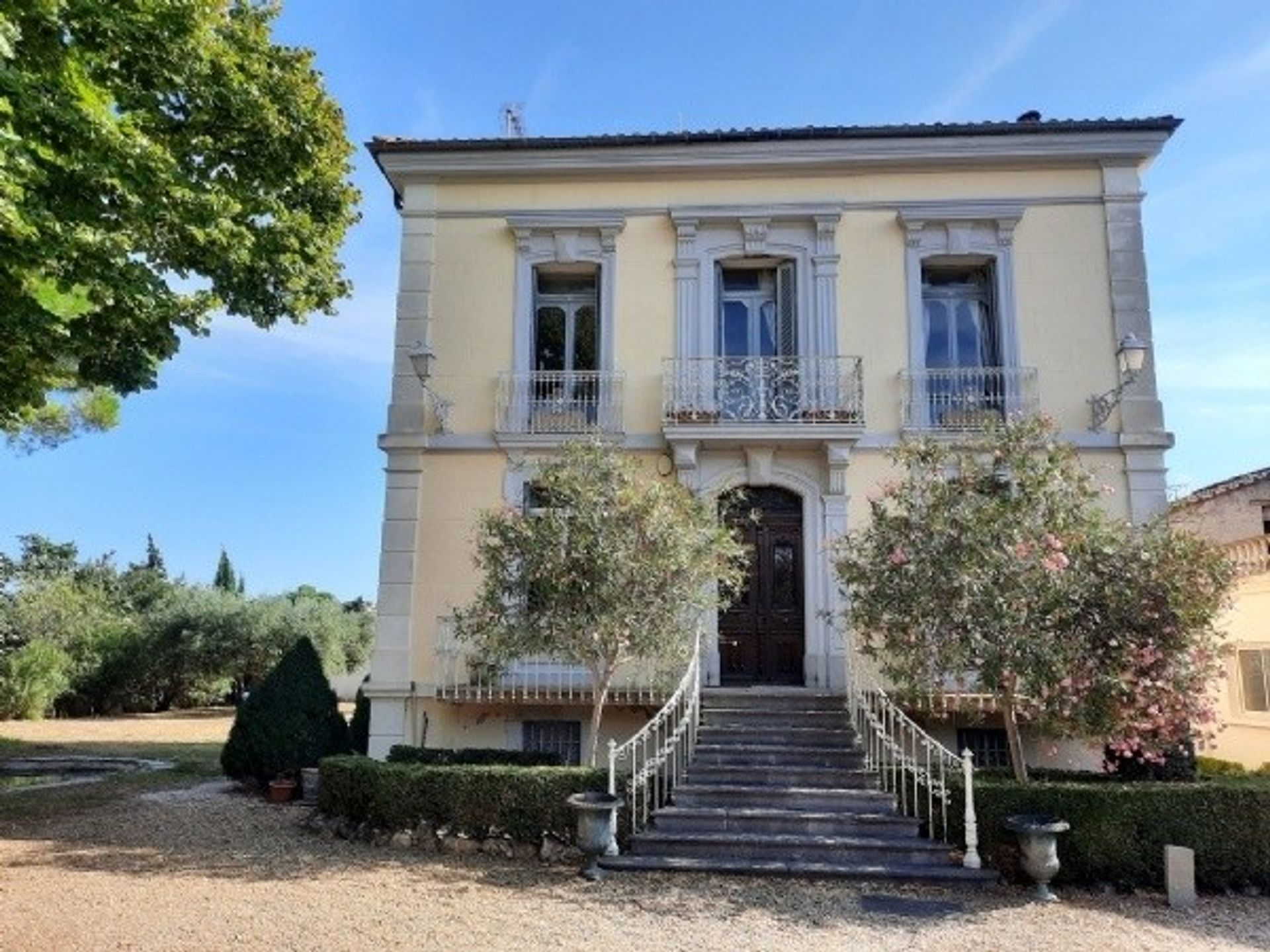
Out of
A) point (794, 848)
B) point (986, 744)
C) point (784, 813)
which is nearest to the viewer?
point (794, 848)

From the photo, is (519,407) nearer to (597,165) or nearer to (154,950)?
(597,165)

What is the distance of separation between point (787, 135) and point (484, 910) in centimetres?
1018

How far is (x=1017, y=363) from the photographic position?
467 inches

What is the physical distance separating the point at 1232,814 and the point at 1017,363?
6174 millimetres

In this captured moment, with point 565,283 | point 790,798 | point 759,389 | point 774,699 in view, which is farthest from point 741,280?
point 790,798

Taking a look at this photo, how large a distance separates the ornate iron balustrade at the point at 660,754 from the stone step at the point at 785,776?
0.83 ft

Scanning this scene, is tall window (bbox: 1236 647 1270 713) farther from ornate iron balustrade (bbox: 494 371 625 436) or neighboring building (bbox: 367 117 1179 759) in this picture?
ornate iron balustrade (bbox: 494 371 625 436)

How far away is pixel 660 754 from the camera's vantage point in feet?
28.7

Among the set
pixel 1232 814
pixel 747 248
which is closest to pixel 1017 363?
pixel 747 248

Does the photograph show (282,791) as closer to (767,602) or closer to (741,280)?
(767,602)

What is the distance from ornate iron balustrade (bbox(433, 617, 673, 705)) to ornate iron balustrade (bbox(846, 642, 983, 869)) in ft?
7.56

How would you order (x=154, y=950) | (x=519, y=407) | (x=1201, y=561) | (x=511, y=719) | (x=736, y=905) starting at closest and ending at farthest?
(x=154, y=950) < (x=736, y=905) < (x=1201, y=561) < (x=511, y=719) < (x=519, y=407)

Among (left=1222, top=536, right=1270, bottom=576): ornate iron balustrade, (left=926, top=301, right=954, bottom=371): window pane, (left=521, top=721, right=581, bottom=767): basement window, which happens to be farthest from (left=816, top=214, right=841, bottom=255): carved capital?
(left=1222, top=536, right=1270, bottom=576): ornate iron balustrade

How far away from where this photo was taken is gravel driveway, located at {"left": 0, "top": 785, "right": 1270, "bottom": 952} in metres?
5.88
